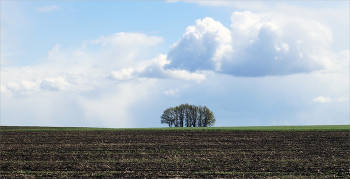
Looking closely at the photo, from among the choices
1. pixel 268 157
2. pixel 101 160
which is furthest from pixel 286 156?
pixel 101 160

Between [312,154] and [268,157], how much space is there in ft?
12.7

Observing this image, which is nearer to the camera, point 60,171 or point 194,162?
point 60,171

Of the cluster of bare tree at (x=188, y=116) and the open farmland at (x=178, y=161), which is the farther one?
the cluster of bare tree at (x=188, y=116)

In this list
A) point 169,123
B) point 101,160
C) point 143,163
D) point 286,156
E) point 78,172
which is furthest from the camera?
point 169,123

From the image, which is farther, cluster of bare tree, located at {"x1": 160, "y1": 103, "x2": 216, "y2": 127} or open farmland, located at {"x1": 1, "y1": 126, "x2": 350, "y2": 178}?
cluster of bare tree, located at {"x1": 160, "y1": 103, "x2": 216, "y2": 127}

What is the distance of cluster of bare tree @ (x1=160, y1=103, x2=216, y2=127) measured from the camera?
9156cm

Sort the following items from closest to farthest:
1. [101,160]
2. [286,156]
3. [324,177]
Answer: [324,177] → [101,160] → [286,156]

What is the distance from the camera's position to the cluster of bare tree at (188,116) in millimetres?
91562

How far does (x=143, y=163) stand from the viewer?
58.4ft

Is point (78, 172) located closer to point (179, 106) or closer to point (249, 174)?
point (249, 174)

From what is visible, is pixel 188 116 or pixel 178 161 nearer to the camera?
pixel 178 161

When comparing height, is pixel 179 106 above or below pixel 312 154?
above

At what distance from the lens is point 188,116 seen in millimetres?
92250

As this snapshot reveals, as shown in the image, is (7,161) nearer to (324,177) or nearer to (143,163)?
(143,163)
